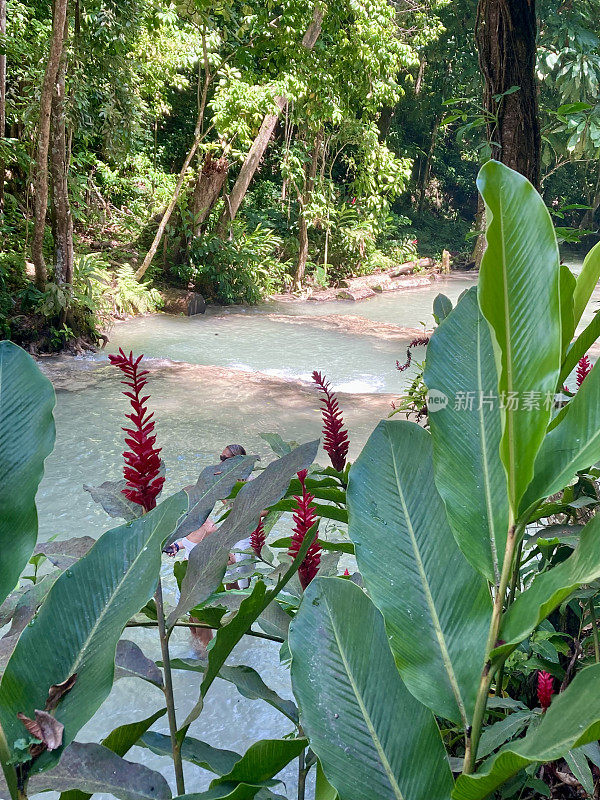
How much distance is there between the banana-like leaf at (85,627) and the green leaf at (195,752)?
0.20m

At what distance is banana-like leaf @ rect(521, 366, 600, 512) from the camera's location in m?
0.44

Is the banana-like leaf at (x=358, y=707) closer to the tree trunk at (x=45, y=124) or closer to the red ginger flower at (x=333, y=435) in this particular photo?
the red ginger flower at (x=333, y=435)

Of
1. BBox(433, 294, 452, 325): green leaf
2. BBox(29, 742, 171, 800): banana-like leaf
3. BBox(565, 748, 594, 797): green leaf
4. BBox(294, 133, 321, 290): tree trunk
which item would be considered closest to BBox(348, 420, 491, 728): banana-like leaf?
BBox(29, 742, 171, 800): banana-like leaf

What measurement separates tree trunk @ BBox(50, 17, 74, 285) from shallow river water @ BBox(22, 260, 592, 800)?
102 cm

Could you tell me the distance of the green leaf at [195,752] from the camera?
2.06 ft

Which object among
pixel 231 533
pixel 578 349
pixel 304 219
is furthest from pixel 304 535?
pixel 304 219

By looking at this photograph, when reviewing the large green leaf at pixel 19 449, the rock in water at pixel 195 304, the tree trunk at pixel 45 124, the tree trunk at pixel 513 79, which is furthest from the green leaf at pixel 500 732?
the rock in water at pixel 195 304

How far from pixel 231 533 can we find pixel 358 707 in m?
0.22

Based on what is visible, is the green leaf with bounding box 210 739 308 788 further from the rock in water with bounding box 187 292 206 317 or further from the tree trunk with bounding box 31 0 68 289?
the rock in water with bounding box 187 292 206 317

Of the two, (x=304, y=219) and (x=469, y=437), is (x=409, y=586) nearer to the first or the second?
(x=469, y=437)

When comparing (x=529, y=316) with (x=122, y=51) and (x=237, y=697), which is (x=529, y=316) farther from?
(x=122, y=51)

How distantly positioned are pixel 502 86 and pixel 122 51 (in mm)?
6512

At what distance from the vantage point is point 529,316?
0.40 m

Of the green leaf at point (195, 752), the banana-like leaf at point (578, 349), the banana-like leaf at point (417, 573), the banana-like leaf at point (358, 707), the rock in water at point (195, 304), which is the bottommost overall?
the rock in water at point (195, 304)
